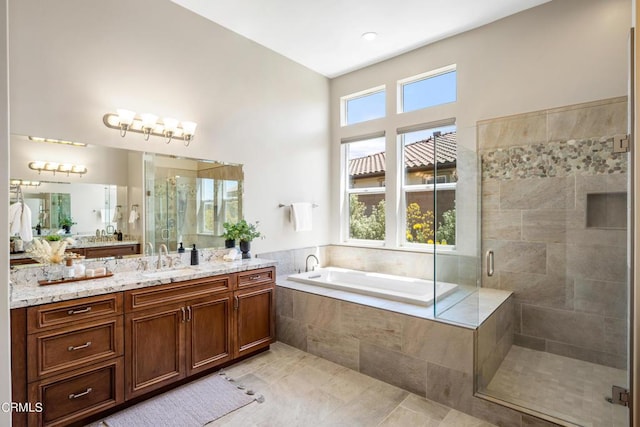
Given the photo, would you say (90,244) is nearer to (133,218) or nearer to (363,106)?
(133,218)

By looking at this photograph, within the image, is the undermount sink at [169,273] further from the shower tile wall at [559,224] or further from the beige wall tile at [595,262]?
the beige wall tile at [595,262]

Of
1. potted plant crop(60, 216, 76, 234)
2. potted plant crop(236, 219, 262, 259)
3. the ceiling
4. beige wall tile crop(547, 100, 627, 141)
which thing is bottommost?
potted plant crop(236, 219, 262, 259)

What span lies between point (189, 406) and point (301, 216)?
2.37m

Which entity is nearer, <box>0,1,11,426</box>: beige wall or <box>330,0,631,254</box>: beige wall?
<box>0,1,11,426</box>: beige wall

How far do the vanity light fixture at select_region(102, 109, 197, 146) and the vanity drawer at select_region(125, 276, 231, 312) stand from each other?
1.35 meters

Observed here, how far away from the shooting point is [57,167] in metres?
2.48

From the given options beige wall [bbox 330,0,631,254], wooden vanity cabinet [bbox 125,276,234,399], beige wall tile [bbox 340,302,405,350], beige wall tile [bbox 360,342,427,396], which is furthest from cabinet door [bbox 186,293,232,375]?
beige wall [bbox 330,0,631,254]

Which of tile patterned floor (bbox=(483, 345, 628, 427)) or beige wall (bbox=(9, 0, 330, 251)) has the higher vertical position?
beige wall (bbox=(9, 0, 330, 251))

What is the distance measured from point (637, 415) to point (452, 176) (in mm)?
1960

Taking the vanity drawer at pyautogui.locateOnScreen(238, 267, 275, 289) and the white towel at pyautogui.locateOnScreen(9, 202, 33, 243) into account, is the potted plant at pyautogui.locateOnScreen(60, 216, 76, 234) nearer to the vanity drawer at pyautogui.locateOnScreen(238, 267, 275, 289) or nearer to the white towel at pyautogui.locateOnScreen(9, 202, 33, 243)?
the white towel at pyautogui.locateOnScreen(9, 202, 33, 243)

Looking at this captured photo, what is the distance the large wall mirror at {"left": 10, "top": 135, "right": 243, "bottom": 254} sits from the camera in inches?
94.0

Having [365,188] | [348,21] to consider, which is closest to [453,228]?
[365,188]

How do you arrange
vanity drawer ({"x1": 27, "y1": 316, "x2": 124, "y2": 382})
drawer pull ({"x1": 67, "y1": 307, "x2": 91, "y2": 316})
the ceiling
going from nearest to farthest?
vanity drawer ({"x1": 27, "y1": 316, "x2": 124, "y2": 382}) < drawer pull ({"x1": 67, "y1": 307, "x2": 91, "y2": 316}) < the ceiling

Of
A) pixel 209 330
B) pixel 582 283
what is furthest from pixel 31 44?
pixel 582 283
